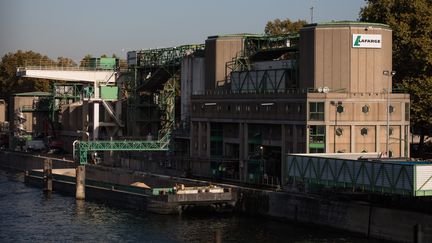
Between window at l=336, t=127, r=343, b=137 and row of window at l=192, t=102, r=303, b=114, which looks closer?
window at l=336, t=127, r=343, b=137

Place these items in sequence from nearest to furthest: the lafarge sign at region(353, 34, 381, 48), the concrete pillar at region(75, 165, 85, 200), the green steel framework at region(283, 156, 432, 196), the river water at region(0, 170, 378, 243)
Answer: the green steel framework at region(283, 156, 432, 196)
the river water at region(0, 170, 378, 243)
the lafarge sign at region(353, 34, 381, 48)
the concrete pillar at region(75, 165, 85, 200)

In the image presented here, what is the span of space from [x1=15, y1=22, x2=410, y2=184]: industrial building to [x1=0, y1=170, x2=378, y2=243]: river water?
1186 cm

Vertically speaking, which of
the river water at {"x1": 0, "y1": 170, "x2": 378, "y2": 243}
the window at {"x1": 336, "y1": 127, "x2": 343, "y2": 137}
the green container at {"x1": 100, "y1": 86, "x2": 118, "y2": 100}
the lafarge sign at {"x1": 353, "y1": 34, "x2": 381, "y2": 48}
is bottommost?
the river water at {"x1": 0, "y1": 170, "x2": 378, "y2": 243}

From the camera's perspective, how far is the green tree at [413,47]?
93.4m

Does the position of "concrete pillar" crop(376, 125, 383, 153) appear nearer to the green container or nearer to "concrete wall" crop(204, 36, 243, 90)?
"concrete wall" crop(204, 36, 243, 90)

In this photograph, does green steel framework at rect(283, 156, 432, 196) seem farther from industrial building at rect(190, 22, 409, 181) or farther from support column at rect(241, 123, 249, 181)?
support column at rect(241, 123, 249, 181)

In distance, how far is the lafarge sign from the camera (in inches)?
3457

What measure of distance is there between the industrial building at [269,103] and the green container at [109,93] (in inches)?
294

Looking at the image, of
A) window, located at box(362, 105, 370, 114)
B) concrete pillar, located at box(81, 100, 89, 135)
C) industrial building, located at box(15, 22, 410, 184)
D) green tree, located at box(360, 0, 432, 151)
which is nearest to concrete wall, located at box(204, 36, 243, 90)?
industrial building, located at box(15, 22, 410, 184)

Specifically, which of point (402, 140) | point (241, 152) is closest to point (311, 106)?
point (402, 140)

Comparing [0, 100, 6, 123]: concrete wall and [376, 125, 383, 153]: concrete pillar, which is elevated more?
[0, 100, 6, 123]: concrete wall

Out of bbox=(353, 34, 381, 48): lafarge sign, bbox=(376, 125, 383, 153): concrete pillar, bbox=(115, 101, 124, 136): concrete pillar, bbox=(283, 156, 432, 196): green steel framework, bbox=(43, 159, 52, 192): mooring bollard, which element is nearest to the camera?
bbox=(283, 156, 432, 196): green steel framework

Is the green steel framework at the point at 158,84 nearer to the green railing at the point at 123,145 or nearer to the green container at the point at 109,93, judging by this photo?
the green container at the point at 109,93

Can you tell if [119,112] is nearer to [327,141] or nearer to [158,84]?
[158,84]
